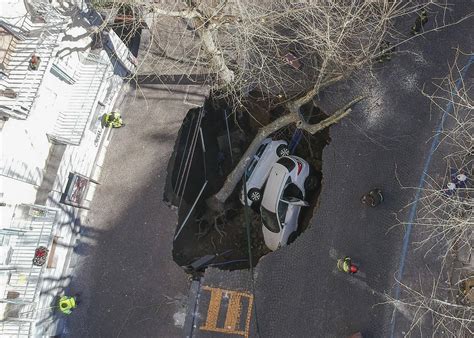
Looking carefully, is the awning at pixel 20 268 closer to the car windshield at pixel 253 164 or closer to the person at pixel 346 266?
the car windshield at pixel 253 164

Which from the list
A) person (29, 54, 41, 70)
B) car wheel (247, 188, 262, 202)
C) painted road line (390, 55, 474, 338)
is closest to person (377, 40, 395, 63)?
painted road line (390, 55, 474, 338)

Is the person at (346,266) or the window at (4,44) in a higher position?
the window at (4,44)

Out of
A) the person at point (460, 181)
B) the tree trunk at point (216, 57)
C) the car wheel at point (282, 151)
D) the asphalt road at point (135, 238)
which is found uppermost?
the tree trunk at point (216, 57)

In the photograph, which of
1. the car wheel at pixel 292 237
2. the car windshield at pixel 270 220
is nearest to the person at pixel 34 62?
the car windshield at pixel 270 220

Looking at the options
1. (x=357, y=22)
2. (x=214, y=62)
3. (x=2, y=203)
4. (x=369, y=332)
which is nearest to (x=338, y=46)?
(x=357, y=22)

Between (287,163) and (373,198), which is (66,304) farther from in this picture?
(373,198)

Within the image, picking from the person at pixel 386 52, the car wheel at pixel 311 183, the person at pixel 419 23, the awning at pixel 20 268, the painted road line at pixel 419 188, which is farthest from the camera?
the person at pixel 419 23

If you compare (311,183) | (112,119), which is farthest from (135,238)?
(311,183)
